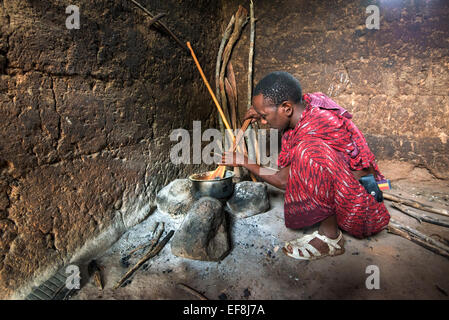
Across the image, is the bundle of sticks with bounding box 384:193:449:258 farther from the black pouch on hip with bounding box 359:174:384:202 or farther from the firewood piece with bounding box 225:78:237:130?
the firewood piece with bounding box 225:78:237:130

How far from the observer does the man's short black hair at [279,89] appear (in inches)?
57.7

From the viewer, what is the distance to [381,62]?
96.1 inches

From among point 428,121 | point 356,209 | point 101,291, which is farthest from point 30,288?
point 428,121

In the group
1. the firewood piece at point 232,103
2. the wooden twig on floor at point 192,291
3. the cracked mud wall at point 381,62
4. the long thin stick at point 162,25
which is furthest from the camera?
the firewood piece at point 232,103

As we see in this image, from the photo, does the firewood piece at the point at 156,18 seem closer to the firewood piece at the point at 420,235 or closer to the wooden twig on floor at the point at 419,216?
the firewood piece at the point at 420,235

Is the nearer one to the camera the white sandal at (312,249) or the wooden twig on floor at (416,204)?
the white sandal at (312,249)

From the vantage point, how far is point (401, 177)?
2561 mm

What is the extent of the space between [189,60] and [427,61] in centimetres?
248

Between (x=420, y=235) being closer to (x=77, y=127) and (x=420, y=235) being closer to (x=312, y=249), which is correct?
(x=312, y=249)

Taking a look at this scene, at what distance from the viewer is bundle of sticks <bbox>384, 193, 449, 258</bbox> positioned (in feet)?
4.86

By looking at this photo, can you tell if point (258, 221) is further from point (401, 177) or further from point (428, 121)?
point (428, 121)

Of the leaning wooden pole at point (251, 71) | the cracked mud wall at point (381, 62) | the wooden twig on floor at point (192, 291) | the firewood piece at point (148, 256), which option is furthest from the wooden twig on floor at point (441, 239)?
the firewood piece at point (148, 256)

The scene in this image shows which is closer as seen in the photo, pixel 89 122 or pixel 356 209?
pixel 356 209

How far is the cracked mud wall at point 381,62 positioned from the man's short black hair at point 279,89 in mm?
1437
